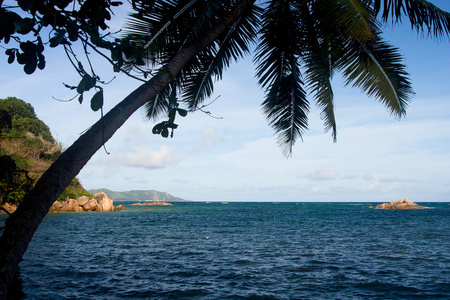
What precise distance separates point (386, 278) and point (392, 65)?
8.13 meters

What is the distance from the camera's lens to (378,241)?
20609 mm

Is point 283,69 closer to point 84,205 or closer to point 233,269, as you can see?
point 233,269

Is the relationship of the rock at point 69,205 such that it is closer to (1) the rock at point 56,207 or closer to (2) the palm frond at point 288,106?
(1) the rock at point 56,207

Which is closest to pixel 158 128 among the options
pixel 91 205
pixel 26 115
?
pixel 91 205

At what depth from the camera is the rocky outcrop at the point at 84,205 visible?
45.2m

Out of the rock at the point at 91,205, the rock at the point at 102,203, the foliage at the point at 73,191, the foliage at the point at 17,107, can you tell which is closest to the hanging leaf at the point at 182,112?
the foliage at the point at 73,191

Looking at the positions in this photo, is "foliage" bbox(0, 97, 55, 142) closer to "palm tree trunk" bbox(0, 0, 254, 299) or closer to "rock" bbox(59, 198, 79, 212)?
"rock" bbox(59, 198, 79, 212)

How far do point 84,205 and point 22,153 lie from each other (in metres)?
22.5

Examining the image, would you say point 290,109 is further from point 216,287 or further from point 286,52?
point 216,287

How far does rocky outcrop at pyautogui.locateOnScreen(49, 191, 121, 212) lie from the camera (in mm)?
45200

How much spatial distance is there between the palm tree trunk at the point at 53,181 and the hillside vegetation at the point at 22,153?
339mm

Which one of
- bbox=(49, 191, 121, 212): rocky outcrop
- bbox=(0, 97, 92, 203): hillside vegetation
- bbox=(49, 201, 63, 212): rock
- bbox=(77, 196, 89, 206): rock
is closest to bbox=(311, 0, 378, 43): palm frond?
bbox=(0, 97, 92, 203): hillside vegetation

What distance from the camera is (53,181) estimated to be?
2.50 metres

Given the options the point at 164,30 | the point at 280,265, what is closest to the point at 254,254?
the point at 280,265
